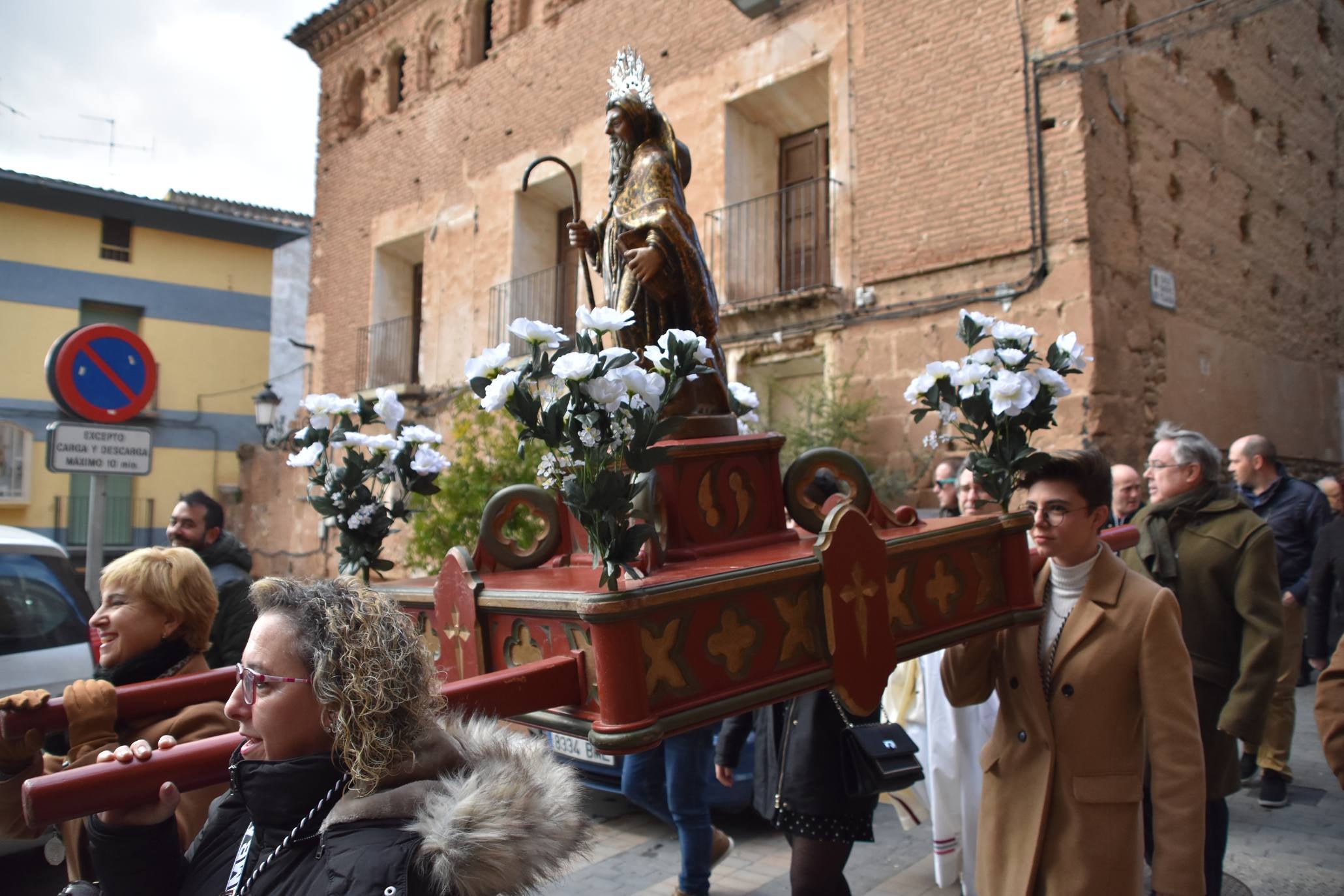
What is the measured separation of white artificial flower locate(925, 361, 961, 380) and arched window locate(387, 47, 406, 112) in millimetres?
14860

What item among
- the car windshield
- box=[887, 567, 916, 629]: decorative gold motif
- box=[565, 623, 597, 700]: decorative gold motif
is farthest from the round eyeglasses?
the car windshield

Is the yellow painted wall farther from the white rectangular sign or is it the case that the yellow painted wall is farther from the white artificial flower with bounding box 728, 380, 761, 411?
the white artificial flower with bounding box 728, 380, 761, 411

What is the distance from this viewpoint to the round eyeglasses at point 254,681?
5.14 feet

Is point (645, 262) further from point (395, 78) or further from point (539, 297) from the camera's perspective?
point (395, 78)

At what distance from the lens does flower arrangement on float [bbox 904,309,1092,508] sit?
2754 millimetres

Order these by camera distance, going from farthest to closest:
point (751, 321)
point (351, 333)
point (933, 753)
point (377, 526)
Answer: point (351, 333)
point (751, 321)
point (933, 753)
point (377, 526)

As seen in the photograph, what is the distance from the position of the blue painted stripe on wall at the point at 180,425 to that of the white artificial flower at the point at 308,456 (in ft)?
54.7

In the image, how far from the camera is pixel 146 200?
18.5 metres

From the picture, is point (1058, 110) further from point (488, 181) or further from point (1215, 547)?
point (488, 181)

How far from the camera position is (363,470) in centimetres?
336

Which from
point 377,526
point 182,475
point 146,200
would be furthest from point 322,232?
point 377,526

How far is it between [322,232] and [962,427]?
52.9ft

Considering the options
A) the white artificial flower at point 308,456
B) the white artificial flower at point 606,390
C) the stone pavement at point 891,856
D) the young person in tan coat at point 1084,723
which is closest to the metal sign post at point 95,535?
the white artificial flower at point 308,456

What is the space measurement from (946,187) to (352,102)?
12234 millimetres
